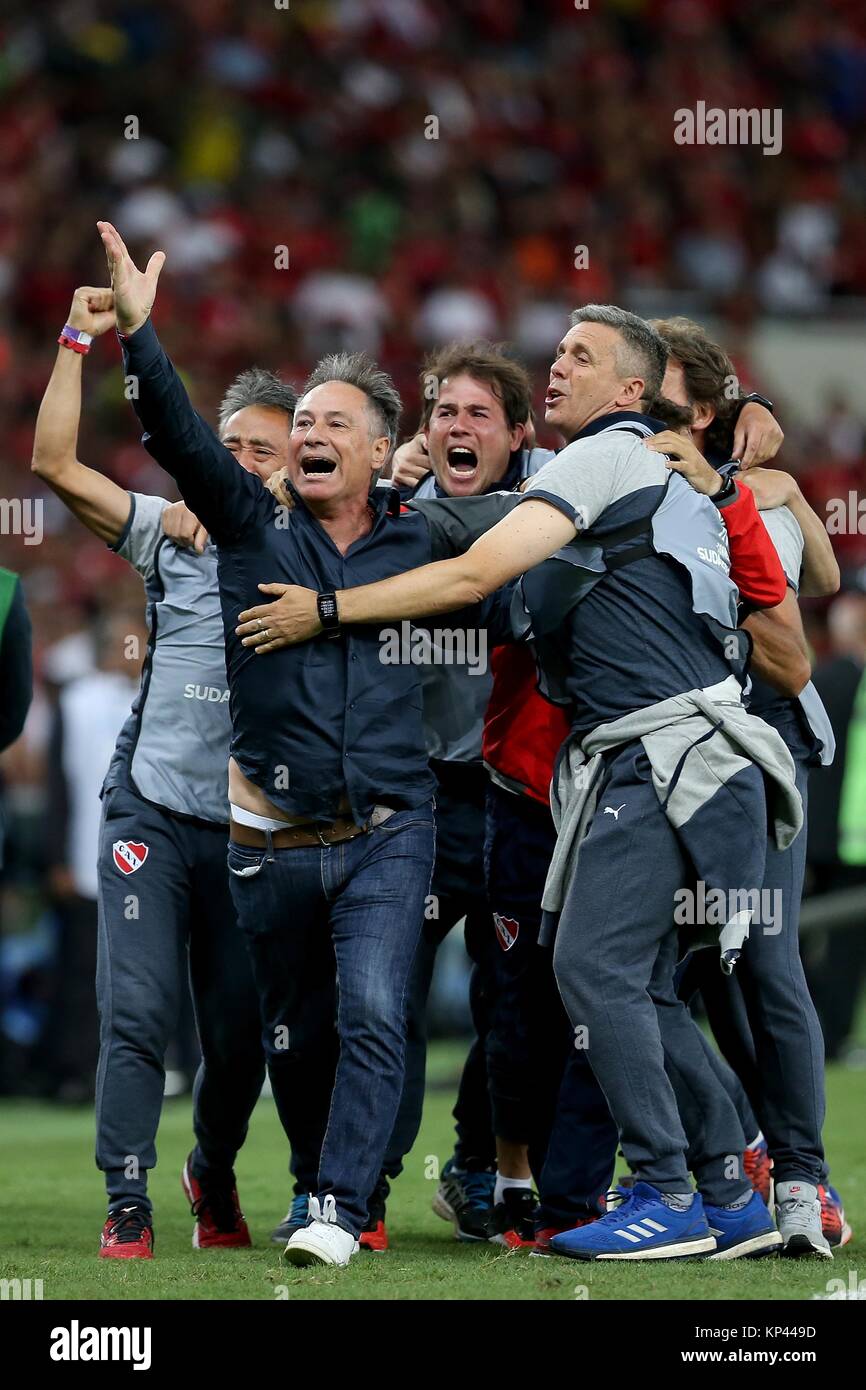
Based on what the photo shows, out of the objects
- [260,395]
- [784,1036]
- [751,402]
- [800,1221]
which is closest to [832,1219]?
[800,1221]

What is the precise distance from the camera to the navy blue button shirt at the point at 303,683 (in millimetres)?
4809

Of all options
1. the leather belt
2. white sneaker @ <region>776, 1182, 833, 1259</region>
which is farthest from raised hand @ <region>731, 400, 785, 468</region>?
white sneaker @ <region>776, 1182, 833, 1259</region>

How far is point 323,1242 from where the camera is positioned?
4.57m

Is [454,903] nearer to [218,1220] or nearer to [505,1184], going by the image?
[505,1184]

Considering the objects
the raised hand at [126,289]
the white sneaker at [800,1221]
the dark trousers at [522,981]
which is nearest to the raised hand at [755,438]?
the dark trousers at [522,981]

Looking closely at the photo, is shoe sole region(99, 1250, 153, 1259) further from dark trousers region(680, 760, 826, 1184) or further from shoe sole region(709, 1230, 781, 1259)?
dark trousers region(680, 760, 826, 1184)

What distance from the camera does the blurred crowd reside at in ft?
50.7

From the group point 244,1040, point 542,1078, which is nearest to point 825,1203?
point 542,1078

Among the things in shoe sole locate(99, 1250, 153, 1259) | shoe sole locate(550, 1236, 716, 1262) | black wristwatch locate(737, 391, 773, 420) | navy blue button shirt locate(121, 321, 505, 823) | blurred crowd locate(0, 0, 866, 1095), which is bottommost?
shoe sole locate(99, 1250, 153, 1259)

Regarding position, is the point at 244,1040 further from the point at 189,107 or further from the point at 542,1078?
the point at 189,107

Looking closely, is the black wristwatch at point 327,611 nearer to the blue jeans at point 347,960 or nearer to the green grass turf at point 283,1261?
the blue jeans at point 347,960

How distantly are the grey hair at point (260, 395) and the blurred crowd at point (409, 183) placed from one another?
8.11 meters

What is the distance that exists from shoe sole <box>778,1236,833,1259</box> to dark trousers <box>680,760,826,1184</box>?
175 mm
